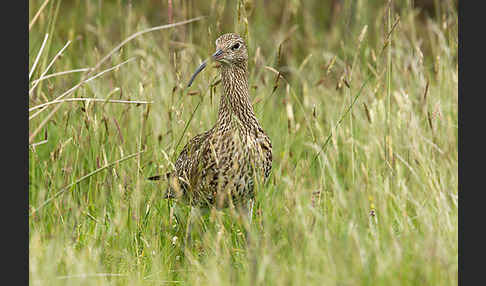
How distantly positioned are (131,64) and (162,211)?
2176 millimetres

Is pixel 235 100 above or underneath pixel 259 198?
above

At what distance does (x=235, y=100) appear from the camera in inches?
169

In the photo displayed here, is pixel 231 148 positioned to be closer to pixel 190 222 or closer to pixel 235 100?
pixel 235 100

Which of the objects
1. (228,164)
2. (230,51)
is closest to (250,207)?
(228,164)

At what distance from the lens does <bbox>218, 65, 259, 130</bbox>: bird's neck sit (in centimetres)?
427

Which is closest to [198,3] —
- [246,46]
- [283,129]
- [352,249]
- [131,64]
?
[131,64]

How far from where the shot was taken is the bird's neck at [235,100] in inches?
168

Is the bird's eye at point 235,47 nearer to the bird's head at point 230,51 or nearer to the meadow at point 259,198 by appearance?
the bird's head at point 230,51

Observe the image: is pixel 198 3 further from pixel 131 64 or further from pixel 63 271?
pixel 63 271

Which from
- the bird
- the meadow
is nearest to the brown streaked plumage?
the bird

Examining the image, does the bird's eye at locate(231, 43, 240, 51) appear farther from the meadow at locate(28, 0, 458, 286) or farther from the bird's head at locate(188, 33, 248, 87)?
the meadow at locate(28, 0, 458, 286)

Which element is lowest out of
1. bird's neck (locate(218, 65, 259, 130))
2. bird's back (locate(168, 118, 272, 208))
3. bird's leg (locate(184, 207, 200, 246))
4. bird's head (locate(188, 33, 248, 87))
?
bird's leg (locate(184, 207, 200, 246))

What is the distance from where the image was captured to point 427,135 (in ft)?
15.2

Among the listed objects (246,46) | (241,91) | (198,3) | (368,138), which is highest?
(198,3)
